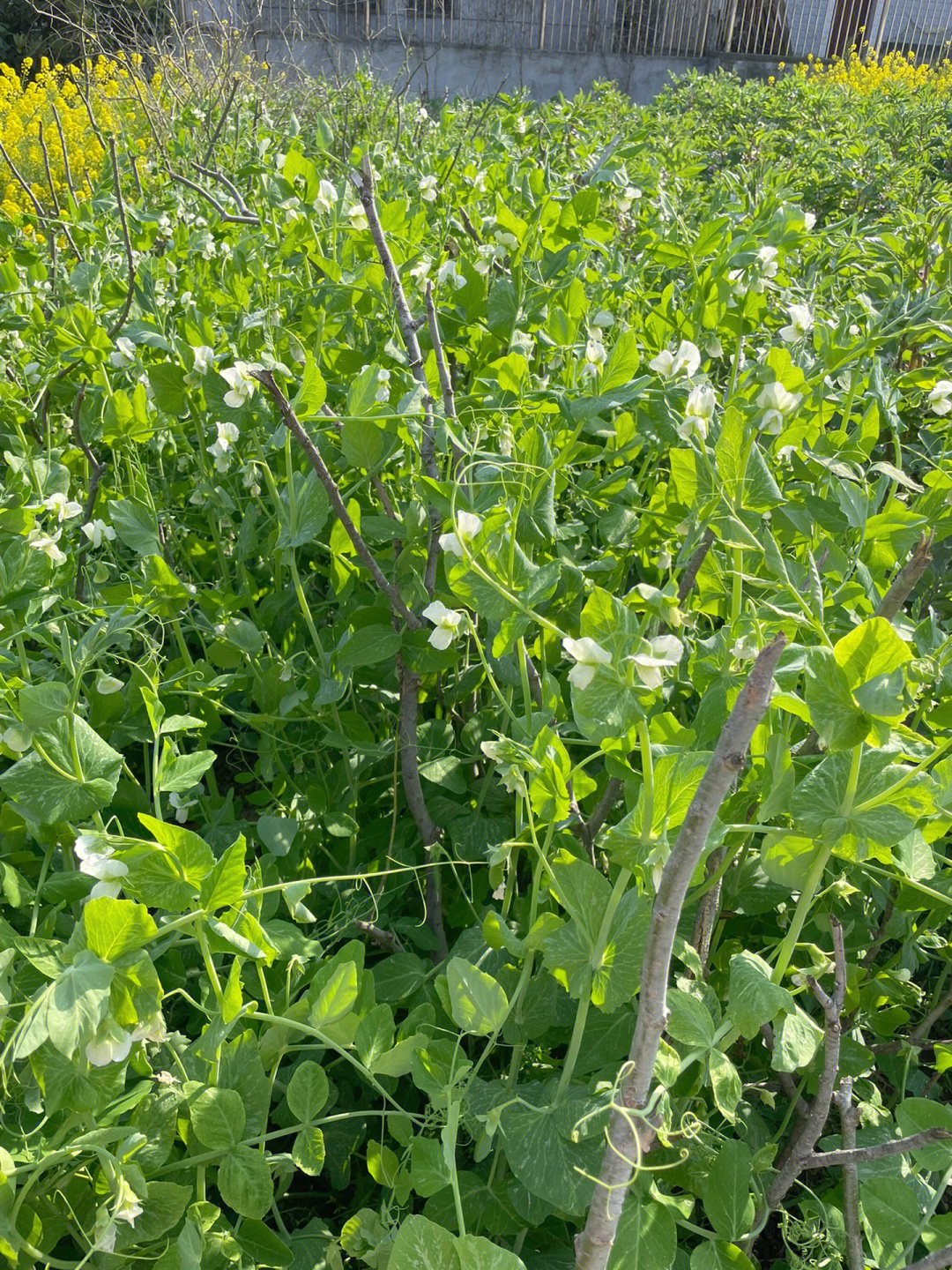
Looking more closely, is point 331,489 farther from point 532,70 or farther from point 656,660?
point 532,70

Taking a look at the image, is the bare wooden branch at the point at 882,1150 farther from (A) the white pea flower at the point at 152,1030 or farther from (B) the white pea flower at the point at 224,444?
(B) the white pea flower at the point at 224,444

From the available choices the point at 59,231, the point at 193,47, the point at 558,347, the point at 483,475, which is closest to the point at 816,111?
the point at 193,47

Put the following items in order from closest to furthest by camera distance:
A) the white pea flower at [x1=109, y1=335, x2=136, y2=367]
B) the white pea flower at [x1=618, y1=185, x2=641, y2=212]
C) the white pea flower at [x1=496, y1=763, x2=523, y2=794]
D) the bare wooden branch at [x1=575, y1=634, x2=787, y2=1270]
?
the bare wooden branch at [x1=575, y1=634, x2=787, y2=1270] < the white pea flower at [x1=496, y1=763, x2=523, y2=794] < the white pea flower at [x1=109, y1=335, x2=136, y2=367] < the white pea flower at [x1=618, y1=185, x2=641, y2=212]

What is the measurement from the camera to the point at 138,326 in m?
1.51

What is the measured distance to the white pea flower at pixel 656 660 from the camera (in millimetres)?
606

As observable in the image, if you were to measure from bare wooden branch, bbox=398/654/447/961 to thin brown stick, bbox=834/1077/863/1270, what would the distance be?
428 mm

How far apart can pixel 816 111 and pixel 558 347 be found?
5.32 metres

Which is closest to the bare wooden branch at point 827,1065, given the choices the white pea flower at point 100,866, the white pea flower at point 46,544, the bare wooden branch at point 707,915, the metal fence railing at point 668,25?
the bare wooden branch at point 707,915

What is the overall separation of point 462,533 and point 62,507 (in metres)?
0.69

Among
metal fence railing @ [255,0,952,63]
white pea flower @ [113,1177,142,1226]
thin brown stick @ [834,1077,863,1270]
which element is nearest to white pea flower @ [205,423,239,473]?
white pea flower @ [113,1177,142,1226]

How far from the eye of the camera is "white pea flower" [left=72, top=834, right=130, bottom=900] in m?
0.69

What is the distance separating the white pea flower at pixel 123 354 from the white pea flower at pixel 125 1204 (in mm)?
1195

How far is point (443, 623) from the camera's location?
0.89m

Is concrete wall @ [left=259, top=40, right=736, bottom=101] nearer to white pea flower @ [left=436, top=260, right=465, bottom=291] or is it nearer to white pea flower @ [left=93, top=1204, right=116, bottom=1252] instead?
white pea flower @ [left=436, top=260, right=465, bottom=291]
